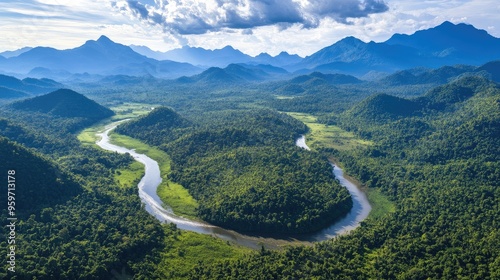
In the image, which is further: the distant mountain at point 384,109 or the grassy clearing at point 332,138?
the distant mountain at point 384,109

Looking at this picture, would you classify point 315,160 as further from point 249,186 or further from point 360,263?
point 360,263

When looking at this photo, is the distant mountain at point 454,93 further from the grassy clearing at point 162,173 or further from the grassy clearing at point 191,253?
the grassy clearing at point 191,253

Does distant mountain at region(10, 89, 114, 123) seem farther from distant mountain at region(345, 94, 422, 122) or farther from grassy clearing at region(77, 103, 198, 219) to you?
distant mountain at region(345, 94, 422, 122)

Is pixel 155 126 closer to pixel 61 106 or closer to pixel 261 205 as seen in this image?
pixel 61 106


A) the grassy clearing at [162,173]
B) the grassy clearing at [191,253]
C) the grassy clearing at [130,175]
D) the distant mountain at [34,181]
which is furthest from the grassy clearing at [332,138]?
the distant mountain at [34,181]

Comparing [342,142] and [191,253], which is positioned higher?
[342,142]

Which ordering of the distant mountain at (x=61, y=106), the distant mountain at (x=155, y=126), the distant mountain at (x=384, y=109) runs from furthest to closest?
the distant mountain at (x=61, y=106), the distant mountain at (x=384, y=109), the distant mountain at (x=155, y=126)

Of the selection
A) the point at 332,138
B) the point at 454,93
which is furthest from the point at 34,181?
the point at 454,93
